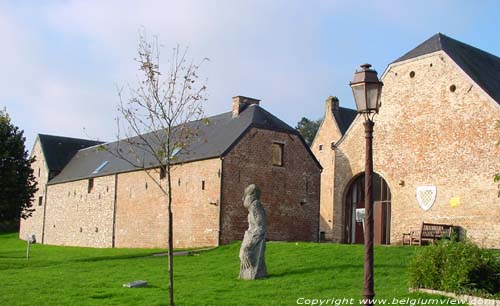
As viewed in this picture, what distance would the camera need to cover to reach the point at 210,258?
2217 cm

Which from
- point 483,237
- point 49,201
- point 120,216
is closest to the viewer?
point 483,237

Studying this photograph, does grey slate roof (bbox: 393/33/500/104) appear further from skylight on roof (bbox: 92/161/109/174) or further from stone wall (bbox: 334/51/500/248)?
skylight on roof (bbox: 92/161/109/174)

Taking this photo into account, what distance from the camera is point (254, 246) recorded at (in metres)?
16.7

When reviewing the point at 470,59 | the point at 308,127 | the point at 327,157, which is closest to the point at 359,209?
the point at 470,59

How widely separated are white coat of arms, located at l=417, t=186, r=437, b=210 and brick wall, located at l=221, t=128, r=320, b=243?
701 centimetres

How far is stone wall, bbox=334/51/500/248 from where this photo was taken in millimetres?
24297

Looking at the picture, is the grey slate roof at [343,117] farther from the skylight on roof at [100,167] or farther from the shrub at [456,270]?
the shrub at [456,270]

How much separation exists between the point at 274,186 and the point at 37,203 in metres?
26.9

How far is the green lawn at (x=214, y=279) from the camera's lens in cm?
1326

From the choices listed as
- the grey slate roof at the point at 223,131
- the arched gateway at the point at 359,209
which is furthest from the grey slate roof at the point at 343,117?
the arched gateway at the point at 359,209

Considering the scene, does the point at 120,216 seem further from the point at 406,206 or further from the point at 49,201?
the point at 406,206

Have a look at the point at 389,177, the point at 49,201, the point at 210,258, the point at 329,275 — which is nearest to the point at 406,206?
the point at 389,177

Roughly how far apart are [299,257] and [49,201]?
33.9m

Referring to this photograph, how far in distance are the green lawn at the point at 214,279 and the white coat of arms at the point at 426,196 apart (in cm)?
739
